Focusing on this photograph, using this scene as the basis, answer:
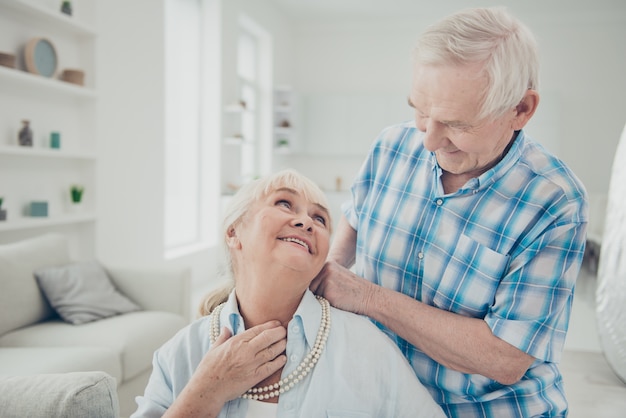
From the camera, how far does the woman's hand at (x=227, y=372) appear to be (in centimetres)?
106

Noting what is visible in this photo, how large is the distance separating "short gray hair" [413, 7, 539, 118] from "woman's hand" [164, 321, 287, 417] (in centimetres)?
62

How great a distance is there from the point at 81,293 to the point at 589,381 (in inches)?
113

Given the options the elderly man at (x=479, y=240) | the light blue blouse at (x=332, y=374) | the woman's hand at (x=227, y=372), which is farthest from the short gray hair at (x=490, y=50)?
the woman's hand at (x=227, y=372)

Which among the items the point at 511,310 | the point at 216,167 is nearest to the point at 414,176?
the point at 511,310

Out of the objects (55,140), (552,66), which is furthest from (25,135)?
(552,66)

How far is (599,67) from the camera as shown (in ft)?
29.4

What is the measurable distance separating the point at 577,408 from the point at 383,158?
213 cm

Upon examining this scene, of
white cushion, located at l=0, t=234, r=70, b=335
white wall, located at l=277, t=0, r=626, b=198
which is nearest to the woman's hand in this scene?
white cushion, located at l=0, t=234, r=70, b=335

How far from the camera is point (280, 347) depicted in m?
1.16

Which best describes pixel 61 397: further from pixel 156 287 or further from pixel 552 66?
pixel 552 66

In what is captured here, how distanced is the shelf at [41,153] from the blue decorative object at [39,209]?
316 millimetres

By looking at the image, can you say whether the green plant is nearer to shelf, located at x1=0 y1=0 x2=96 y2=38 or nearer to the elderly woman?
shelf, located at x1=0 y1=0 x2=96 y2=38

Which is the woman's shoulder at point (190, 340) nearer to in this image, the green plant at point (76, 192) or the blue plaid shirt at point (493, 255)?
the blue plaid shirt at point (493, 255)

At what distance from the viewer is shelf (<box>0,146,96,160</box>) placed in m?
3.28
